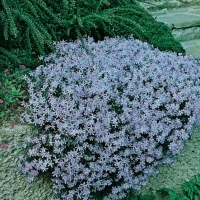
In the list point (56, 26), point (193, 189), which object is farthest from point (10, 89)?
point (193, 189)

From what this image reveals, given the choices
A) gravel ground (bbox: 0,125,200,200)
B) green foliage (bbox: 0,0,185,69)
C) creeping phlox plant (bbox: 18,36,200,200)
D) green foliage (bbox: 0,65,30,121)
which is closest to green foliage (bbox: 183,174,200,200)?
creeping phlox plant (bbox: 18,36,200,200)

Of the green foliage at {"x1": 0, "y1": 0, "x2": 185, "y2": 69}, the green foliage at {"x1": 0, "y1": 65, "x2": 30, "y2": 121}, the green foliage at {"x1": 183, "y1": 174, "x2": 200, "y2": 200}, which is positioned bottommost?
the green foliage at {"x1": 183, "y1": 174, "x2": 200, "y2": 200}

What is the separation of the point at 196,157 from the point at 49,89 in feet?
4.29

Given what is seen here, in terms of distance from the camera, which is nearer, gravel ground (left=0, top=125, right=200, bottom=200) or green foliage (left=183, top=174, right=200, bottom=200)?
gravel ground (left=0, top=125, right=200, bottom=200)

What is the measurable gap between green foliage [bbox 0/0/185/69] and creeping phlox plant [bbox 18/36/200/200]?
274 mm

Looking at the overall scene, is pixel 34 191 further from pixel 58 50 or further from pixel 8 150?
pixel 58 50

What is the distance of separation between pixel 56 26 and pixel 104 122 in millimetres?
1193

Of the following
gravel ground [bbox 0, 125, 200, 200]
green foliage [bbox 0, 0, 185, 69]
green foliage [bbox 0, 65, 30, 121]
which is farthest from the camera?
green foliage [bbox 0, 0, 185, 69]

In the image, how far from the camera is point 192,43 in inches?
175

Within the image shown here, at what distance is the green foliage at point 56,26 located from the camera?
9.05 ft

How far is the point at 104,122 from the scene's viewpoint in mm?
2305

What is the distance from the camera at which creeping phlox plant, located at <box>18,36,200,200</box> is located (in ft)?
7.50

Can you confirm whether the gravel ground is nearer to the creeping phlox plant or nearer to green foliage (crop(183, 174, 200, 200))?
the creeping phlox plant

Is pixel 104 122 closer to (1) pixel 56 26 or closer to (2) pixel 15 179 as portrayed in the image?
(2) pixel 15 179
